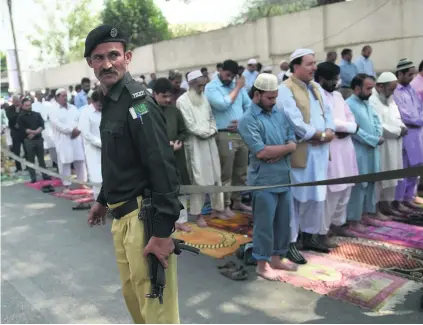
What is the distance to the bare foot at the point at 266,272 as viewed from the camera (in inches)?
167

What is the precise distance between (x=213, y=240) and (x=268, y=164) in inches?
61.9

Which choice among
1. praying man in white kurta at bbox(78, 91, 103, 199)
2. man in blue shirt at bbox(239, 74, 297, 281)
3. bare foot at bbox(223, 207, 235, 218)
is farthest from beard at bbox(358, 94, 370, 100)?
praying man in white kurta at bbox(78, 91, 103, 199)

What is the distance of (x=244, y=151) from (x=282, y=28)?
9678mm

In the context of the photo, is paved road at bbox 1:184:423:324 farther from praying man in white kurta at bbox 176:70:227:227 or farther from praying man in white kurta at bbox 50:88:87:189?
praying man in white kurta at bbox 50:88:87:189

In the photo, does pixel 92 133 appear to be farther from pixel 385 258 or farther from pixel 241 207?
pixel 385 258

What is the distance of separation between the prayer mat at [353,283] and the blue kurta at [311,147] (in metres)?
0.68

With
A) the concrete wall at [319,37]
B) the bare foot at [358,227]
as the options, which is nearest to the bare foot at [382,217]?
the bare foot at [358,227]

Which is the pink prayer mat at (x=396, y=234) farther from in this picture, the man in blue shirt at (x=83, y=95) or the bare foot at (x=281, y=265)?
the man in blue shirt at (x=83, y=95)

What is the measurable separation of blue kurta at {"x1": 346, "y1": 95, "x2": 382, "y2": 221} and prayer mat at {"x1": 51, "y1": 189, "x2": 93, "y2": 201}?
4.65 metres

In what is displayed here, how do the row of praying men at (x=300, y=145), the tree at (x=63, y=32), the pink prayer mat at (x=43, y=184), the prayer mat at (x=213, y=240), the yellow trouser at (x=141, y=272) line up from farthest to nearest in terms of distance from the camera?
the tree at (x=63, y=32) → the pink prayer mat at (x=43, y=184) → the prayer mat at (x=213, y=240) → the row of praying men at (x=300, y=145) → the yellow trouser at (x=141, y=272)

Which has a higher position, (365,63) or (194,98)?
(365,63)

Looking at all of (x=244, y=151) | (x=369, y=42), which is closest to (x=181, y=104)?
(x=244, y=151)

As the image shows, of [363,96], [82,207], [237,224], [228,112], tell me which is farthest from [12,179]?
[363,96]

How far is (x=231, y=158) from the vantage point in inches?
245
